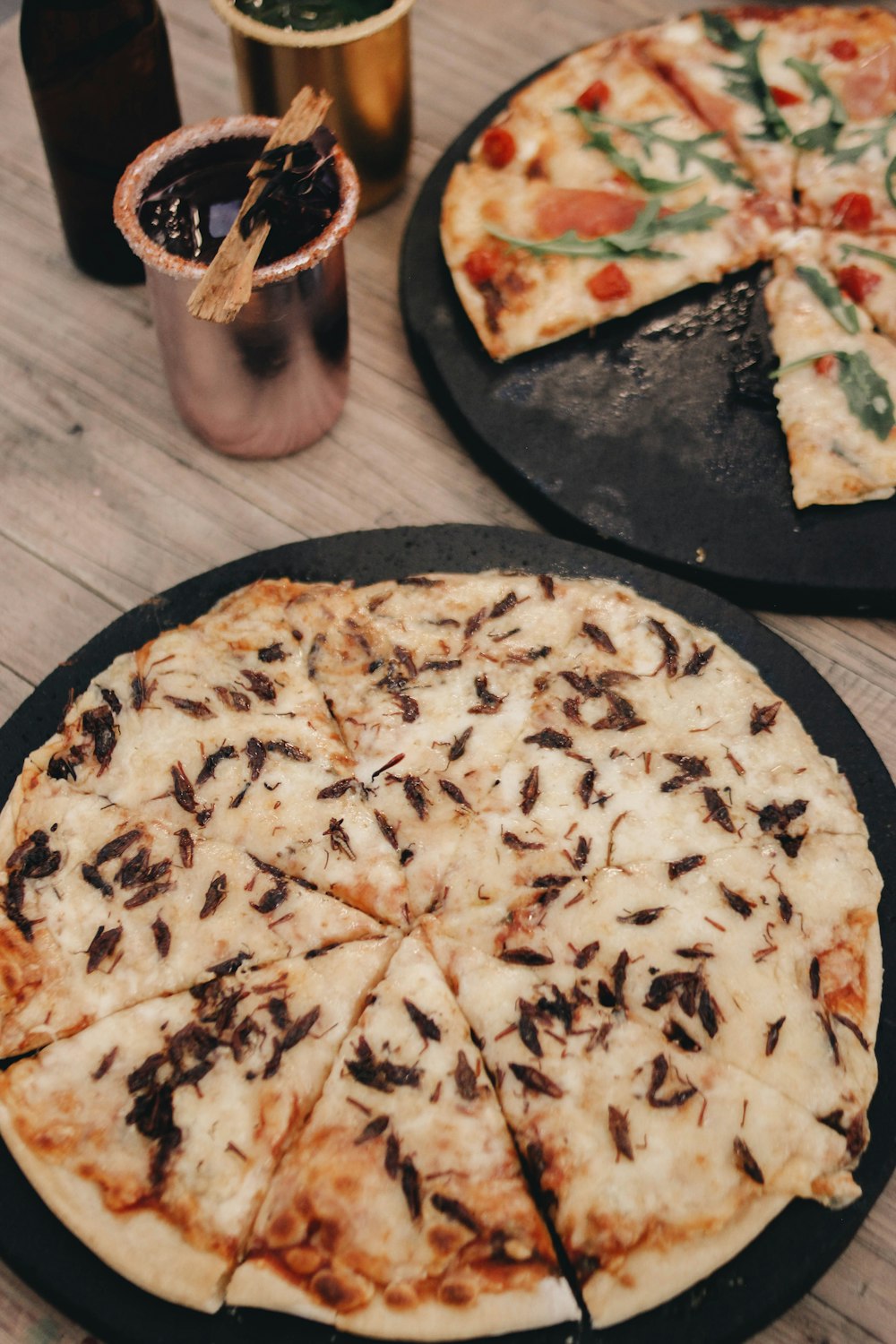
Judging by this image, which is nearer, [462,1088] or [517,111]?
[462,1088]

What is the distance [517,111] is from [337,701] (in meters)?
2.37

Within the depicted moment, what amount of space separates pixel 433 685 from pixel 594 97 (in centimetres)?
237

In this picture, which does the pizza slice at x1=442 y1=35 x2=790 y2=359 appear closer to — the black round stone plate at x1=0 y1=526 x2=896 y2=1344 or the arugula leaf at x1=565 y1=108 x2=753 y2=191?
the arugula leaf at x1=565 y1=108 x2=753 y2=191

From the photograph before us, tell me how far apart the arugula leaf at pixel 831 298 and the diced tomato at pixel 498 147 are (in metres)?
1.01

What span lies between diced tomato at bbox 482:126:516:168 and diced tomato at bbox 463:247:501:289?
43cm

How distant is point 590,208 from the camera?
371 cm

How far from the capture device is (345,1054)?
2.24m

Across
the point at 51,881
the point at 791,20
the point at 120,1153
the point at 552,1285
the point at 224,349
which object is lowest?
the point at 552,1285

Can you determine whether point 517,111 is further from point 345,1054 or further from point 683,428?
point 345,1054

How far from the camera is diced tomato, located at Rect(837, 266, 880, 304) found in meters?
3.59

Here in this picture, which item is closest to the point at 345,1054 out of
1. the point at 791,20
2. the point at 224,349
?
the point at 224,349

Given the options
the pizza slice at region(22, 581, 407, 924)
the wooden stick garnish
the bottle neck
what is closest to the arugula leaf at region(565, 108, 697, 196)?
the wooden stick garnish

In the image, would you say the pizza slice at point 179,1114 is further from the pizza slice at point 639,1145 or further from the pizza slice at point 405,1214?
the pizza slice at point 639,1145

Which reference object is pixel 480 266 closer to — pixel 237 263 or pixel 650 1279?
pixel 237 263
